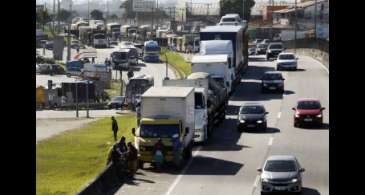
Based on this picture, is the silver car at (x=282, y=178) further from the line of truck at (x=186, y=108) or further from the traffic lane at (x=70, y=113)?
the traffic lane at (x=70, y=113)

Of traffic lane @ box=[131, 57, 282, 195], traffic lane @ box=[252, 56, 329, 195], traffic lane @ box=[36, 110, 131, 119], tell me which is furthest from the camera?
traffic lane @ box=[36, 110, 131, 119]

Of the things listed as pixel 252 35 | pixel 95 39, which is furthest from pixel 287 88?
pixel 252 35

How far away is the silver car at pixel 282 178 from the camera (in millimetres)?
25578

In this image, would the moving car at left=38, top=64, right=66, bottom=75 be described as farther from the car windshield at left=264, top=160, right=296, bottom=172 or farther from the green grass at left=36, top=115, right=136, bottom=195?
the car windshield at left=264, top=160, right=296, bottom=172

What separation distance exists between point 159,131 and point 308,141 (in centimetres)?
880

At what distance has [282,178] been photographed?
1008 inches

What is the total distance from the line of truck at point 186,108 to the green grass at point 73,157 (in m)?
2.15

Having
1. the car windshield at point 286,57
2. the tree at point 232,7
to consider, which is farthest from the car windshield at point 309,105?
the tree at point 232,7

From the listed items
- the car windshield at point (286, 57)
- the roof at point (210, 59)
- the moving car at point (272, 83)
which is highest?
the roof at point (210, 59)

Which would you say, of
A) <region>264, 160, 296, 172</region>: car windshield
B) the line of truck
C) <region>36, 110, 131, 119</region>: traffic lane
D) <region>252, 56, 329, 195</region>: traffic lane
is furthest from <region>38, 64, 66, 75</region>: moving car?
<region>264, 160, 296, 172</region>: car windshield

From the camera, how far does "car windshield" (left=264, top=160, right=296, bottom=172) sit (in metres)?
26.0

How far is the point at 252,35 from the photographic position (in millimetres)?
148250

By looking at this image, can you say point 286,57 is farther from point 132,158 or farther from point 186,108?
point 132,158
